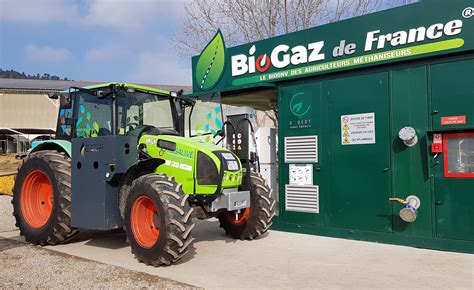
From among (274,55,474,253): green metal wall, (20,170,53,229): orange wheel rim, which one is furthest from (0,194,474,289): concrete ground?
(20,170,53,229): orange wheel rim

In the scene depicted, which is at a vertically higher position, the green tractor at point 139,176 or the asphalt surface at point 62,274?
the green tractor at point 139,176

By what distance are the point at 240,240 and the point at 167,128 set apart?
2.21m

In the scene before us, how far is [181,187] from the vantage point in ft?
17.9

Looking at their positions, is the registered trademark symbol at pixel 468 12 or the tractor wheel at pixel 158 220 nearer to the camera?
the tractor wheel at pixel 158 220

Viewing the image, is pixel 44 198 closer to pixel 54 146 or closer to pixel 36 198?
pixel 36 198

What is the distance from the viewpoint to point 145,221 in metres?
5.75

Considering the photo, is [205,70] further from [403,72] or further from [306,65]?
[403,72]

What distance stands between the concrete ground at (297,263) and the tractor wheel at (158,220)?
0.70 feet

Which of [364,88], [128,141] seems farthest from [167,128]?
[364,88]

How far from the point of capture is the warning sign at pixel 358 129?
6867 mm

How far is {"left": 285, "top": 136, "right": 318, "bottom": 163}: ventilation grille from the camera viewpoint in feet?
24.9

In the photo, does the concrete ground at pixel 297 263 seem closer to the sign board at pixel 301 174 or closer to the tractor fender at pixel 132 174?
the tractor fender at pixel 132 174

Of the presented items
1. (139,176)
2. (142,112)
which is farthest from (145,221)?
(142,112)

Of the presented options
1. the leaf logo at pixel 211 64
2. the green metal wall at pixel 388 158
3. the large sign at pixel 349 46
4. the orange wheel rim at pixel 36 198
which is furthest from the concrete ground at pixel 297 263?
the leaf logo at pixel 211 64
